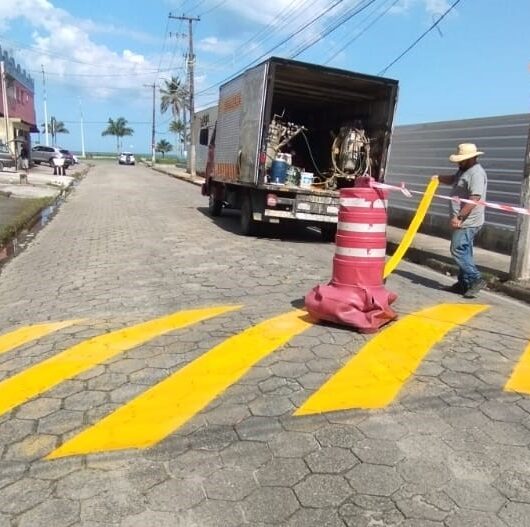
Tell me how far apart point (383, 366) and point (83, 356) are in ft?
7.61

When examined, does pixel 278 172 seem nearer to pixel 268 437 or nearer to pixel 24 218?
pixel 24 218

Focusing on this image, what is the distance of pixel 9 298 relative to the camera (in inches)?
272

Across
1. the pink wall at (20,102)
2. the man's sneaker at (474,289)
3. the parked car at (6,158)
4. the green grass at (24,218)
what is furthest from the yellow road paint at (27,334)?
the pink wall at (20,102)

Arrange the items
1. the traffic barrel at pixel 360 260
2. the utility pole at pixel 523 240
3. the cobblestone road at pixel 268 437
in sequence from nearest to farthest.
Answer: the cobblestone road at pixel 268 437 < the traffic barrel at pixel 360 260 < the utility pole at pixel 523 240

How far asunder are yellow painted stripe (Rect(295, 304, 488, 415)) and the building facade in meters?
34.1

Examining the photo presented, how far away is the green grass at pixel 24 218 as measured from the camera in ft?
37.1

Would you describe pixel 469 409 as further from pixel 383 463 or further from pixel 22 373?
pixel 22 373

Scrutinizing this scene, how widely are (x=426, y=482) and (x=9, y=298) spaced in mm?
5583

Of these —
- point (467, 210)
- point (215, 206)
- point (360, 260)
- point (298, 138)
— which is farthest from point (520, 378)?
point (215, 206)

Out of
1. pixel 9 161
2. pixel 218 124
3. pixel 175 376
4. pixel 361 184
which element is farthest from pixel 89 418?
pixel 9 161

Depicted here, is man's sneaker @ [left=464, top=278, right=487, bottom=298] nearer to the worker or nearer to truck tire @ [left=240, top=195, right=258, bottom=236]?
the worker

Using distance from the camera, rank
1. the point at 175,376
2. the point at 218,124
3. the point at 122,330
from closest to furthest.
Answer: the point at 175,376 → the point at 122,330 → the point at 218,124

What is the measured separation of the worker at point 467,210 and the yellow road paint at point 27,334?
4313mm

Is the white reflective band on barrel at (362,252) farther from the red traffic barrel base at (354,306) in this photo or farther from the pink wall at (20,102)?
the pink wall at (20,102)
